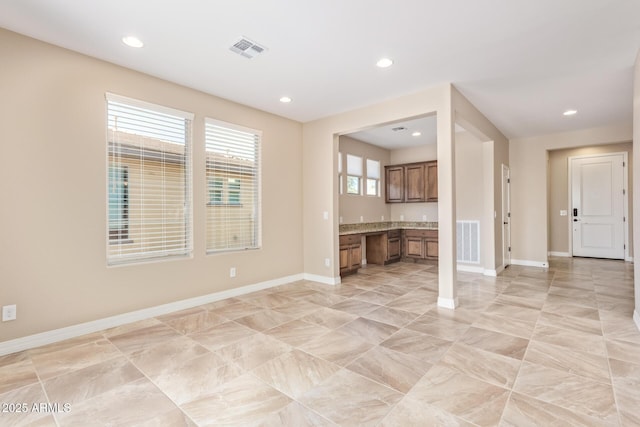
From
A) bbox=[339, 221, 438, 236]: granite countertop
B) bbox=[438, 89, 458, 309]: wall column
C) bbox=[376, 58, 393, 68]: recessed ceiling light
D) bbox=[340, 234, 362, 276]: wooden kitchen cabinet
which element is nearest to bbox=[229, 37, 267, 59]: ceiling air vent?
bbox=[376, 58, 393, 68]: recessed ceiling light

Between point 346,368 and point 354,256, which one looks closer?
point 346,368

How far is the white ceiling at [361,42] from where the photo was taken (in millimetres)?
2463

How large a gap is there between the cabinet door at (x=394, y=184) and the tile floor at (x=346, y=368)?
3.87 meters

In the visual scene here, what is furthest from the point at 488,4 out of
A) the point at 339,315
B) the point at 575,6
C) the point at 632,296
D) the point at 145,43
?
the point at 632,296

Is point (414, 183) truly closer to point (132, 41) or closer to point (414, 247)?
point (414, 247)

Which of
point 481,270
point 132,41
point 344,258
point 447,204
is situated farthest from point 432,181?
point 132,41

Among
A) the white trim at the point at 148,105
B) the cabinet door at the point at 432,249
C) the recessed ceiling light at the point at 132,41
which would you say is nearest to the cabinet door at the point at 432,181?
the cabinet door at the point at 432,249

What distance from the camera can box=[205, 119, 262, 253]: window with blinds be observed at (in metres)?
4.31

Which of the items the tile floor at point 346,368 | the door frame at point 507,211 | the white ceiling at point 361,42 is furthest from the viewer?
the door frame at point 507,211

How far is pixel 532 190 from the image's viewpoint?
21.8 ft

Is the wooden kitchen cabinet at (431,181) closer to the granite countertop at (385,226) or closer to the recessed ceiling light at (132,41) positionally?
the granite countertop at (385,226)

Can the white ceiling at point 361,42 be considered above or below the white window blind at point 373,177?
above

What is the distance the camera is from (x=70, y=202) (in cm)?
307

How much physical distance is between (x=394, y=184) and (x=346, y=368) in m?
5.86
